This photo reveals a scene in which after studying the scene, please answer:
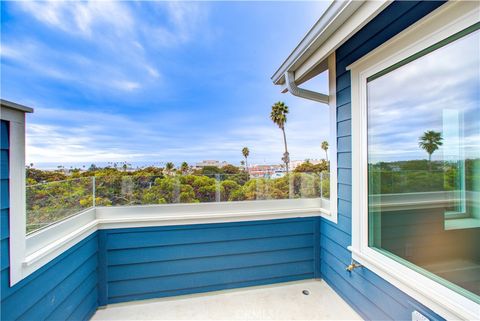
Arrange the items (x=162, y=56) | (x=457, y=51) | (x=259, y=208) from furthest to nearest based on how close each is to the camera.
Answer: (x=162, y=56) → (x=259, y=208) → (x=457, y=51)

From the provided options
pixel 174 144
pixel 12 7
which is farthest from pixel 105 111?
pixel 12 7

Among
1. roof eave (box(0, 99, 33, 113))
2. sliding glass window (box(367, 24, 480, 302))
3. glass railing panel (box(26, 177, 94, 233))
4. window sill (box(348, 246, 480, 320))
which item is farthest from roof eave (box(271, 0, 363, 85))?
glass railing panel (box(26, 177, 94, 233))

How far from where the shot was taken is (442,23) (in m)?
1.03

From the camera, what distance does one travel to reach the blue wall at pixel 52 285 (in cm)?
98

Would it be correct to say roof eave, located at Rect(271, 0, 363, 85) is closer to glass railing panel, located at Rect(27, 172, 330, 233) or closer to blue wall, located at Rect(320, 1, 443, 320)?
blue wall, located at Rect(320, 1, 443, 320)

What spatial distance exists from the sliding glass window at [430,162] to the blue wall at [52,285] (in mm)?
2248

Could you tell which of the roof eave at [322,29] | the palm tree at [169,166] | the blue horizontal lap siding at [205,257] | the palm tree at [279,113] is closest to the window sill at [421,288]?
the blue horizontal lap siding at [205,257]

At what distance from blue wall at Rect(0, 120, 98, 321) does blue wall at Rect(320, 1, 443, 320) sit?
222cm

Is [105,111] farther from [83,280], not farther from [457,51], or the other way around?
[457,51]

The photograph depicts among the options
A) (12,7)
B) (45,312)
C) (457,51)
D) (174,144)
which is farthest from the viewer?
(174,144)

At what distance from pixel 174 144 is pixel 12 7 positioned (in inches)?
163

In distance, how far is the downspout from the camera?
2.04 m

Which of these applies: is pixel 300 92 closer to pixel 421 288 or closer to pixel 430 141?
pixel 430 141

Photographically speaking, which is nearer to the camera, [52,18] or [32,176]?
[32,176]
